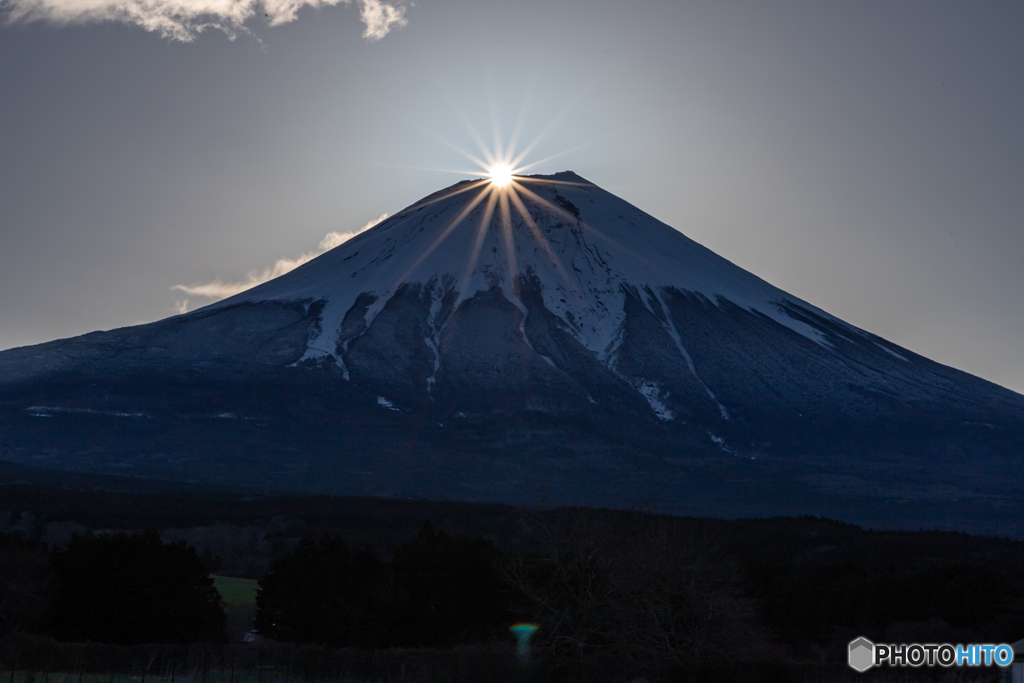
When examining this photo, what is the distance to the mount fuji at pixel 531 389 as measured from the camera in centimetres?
11731

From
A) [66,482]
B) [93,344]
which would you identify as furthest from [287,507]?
[93,344]

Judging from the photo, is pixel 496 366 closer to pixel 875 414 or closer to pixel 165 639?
pixel 875 414

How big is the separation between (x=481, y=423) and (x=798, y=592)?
8909 cm

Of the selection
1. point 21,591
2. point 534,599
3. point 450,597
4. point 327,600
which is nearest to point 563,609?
point 534,599

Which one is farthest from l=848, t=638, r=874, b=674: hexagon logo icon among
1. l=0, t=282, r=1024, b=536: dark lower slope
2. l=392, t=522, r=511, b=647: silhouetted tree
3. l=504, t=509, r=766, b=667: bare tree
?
l=0, t=282, r=1024, b=536: dark lower slope

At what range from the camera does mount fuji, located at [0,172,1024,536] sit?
385 ft

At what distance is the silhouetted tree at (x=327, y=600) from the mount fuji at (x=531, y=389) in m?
59.2

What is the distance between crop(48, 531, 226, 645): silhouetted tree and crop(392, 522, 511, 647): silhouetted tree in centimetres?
651

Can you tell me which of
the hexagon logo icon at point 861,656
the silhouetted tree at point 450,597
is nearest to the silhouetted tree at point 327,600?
the silhouetted tree at point 450,597

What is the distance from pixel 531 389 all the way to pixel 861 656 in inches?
4389

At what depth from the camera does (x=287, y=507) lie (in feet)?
283

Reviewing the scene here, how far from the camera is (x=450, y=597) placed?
40.2m

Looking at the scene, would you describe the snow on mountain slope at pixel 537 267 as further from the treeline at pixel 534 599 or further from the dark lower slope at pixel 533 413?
the treeline at pixel 534 599

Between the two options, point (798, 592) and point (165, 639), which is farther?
point (798, 592)
